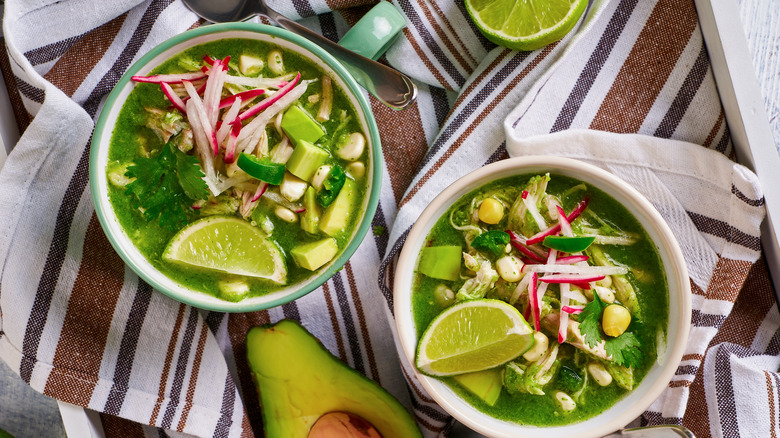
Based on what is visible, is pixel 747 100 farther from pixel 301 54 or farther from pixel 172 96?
pixel 172 96

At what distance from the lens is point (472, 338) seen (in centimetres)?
206

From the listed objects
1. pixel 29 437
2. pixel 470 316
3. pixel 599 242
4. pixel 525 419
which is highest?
pixel 599 242

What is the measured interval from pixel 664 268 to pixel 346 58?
128cm

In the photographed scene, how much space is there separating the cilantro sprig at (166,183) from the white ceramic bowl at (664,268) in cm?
69

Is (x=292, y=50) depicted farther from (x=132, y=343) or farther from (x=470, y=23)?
(x=132, y=343)

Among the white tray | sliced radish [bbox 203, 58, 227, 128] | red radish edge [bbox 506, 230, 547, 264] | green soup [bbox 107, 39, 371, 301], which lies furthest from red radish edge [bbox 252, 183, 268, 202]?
the white tray

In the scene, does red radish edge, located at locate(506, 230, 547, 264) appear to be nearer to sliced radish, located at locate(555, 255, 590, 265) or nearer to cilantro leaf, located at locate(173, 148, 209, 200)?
sliced radish, located at locate(555, 255, 590, 265)

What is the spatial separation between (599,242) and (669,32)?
33.8 inches

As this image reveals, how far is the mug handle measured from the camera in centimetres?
→ 224

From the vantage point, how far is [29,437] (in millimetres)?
2770

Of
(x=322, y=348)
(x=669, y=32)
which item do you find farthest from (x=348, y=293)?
(x=669, y=32)

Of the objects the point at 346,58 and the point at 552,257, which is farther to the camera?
the point at 346,58

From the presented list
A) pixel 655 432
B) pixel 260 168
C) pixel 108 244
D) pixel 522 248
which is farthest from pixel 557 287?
pixel 108 244

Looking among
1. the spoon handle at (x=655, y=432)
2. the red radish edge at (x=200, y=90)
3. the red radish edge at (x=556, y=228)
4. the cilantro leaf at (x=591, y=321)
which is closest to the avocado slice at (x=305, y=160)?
the red radish edge at (x=200, y=90)
